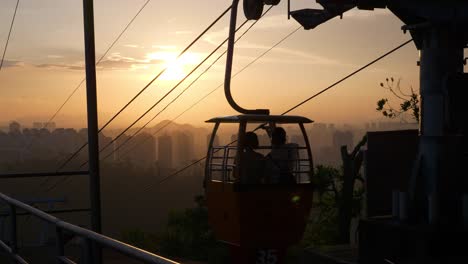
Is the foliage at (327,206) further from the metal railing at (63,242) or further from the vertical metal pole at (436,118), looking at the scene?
the metal railing at (63,242)

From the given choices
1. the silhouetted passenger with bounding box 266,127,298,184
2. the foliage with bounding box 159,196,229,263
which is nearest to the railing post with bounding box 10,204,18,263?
the silhouetted passenger with bounding box 266,127,298,184

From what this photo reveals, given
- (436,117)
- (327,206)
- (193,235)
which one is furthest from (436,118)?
(193,235)

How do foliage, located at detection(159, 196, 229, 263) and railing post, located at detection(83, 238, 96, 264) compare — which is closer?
railing post, located at detection(83, 238, 96, 264)

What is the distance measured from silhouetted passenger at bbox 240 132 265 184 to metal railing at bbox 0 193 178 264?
12.9 ft

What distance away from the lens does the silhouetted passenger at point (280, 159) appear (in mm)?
12438

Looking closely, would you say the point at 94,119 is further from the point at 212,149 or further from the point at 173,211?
the point at 173,211

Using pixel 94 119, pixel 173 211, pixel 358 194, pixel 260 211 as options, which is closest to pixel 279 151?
pixel 260 211

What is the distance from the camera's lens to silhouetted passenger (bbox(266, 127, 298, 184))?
40.8 feet

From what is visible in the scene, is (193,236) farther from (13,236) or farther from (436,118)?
(13,236)

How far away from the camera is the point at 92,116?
47.2ft

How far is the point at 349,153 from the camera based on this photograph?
34.7 meters

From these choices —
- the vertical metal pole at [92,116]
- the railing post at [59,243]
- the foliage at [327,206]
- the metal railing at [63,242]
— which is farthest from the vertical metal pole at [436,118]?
the foliage at [327,206]

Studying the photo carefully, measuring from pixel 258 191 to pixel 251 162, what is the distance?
50 cm

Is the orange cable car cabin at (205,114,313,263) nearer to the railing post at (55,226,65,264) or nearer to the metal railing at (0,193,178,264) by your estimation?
the metal railing at (0,193,178,264)
